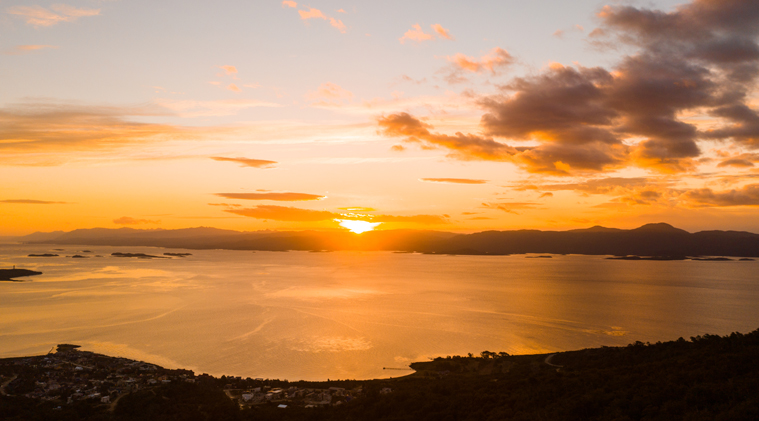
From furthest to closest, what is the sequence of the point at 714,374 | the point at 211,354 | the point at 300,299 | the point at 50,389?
the point at 300,299 → the point at 211,354 → the point at 50,389 → the point at 714,374

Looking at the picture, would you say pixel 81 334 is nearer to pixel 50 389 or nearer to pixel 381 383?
pixel 50 389

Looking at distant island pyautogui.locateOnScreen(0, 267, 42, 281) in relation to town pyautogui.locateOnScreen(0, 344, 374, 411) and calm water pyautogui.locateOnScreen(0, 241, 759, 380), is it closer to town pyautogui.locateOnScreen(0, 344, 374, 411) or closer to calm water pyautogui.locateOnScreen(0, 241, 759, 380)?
calm water pyautogui.locateOnScreen(0, 241, 759, 380)

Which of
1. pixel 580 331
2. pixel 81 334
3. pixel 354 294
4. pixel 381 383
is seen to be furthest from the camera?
pixel 354 294

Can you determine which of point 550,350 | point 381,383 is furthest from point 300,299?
point 381,383

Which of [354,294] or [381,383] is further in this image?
[354,294]

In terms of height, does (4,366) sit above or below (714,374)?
→ below

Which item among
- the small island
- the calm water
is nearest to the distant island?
the small island

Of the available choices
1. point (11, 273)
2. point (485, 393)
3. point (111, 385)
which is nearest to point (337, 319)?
point (111, 385)
